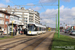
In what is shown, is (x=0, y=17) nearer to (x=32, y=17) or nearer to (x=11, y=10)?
(x=11, y=10)

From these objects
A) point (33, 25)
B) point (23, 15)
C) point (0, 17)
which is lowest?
point (33, 25)

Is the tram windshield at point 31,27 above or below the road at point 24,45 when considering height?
above

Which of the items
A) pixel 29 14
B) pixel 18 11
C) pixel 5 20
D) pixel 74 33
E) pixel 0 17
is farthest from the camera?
pixel 29 14

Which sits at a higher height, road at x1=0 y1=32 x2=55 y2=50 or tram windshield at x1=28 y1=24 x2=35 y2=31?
tram windshield at x1=28 y1=24 x2=35 y2=31

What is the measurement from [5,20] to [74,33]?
84.9ft

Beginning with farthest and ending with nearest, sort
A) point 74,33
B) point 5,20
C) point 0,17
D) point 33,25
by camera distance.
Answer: point 5,20 < point 0,17 < point 74,33 < point 33,25

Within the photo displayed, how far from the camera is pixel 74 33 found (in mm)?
36031

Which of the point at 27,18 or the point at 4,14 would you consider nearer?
the point at 4,14

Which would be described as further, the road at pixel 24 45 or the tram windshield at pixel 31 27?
the tram windshield at pixel 31 27

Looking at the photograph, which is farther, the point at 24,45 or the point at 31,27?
the point at 31,27

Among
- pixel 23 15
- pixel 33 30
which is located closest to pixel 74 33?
pixel 33 30

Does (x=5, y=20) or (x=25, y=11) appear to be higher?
(x=25, y=11)

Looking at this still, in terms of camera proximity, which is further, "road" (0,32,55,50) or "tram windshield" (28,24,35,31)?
"tram windshield" (28,24,35,31)

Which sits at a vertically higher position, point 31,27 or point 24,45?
point 31,27
